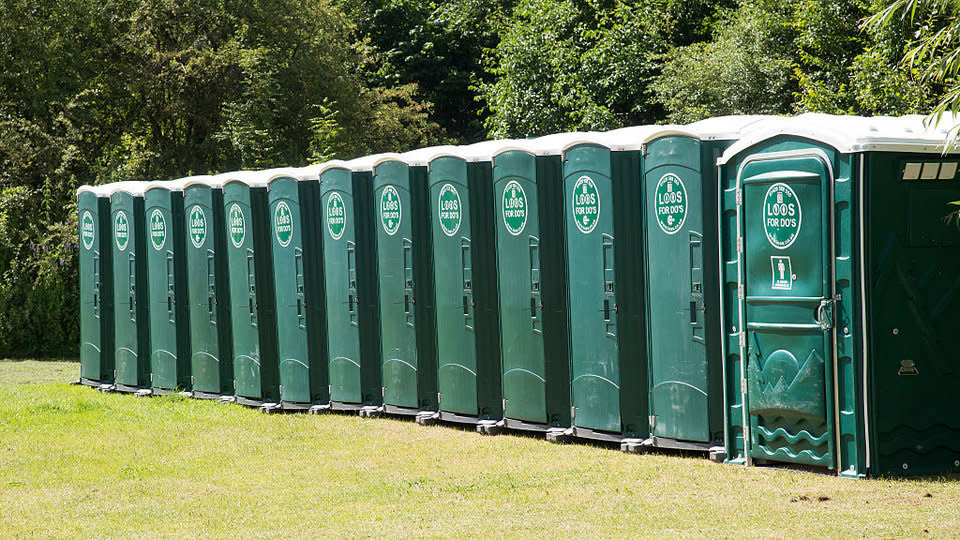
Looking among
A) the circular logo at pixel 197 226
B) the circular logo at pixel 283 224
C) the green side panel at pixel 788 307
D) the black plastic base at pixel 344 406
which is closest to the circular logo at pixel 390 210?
the circular logo at pixel 283 224

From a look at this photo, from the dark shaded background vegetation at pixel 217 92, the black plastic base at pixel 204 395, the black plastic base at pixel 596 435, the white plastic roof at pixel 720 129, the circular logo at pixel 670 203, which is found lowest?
the black plastic base at pixel 204 395

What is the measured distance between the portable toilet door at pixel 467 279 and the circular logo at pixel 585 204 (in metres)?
1.00

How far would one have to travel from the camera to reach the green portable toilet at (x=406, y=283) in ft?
34.7

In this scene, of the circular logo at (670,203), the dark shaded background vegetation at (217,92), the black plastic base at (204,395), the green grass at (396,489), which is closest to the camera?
the green grass at (396,489)

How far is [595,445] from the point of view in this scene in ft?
30.4

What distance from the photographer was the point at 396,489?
774 cm

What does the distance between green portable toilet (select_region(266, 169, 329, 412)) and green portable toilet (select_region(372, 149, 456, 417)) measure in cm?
88

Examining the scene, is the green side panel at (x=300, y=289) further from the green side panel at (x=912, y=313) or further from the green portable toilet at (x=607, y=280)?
the green side panel at (x=912, y=313)

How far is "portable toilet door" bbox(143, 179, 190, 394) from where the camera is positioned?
1294cm

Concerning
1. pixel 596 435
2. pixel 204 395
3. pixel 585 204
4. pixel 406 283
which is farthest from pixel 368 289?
pixel 596 435

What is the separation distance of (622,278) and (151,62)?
15.4 meters

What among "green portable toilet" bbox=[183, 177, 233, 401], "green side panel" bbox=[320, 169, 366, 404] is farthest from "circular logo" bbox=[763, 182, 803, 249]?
"green portable toilet" bbox=[183, 177, 233, 401]

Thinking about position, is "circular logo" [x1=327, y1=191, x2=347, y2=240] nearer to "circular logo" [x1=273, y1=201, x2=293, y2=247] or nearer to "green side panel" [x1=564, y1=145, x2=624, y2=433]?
"circular logo" [x1=273, y1=201, x2=293, y2=247]

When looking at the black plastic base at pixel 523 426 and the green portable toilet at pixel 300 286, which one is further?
the green portable toilet at pixel 300 286
